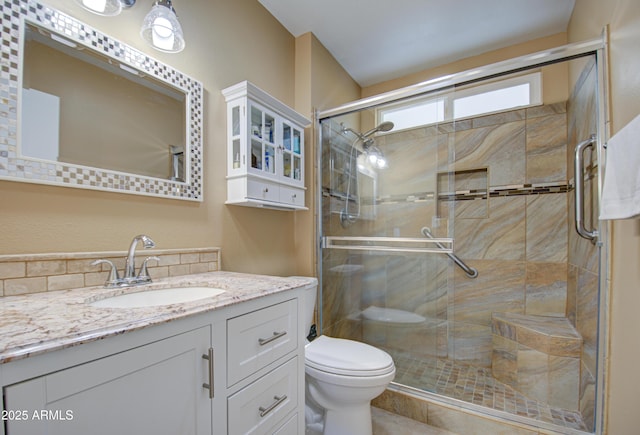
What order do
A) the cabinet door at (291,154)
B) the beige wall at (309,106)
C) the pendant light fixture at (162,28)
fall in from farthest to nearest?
the beige wall at (309,106) < the cabinet door at (291,154) < the pendant light fixture at (162,28)

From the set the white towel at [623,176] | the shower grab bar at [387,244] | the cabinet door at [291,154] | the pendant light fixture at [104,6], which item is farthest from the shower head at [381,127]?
the pendant light fixture at [104,6]

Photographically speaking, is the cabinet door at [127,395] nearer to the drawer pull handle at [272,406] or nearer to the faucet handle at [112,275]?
the drawer pull handle at [272,406]

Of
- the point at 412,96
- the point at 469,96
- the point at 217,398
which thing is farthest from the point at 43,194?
the point at 469,96

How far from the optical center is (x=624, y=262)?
1.28 metres

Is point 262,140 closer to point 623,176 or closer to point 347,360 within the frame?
point 347,360

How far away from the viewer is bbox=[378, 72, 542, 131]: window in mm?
1999

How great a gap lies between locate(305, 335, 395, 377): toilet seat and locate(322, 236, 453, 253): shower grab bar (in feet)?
2.39

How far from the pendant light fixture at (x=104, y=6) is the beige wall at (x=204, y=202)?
0.07 meters

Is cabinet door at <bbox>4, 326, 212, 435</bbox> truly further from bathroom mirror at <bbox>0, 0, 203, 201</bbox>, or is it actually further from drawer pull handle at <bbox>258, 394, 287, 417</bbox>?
bathroom mirror at <bbox>0, 0, 203, 201</bbox>

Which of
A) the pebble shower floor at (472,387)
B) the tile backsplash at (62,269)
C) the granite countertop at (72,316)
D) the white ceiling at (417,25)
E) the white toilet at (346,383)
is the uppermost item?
the white ceiling at (417,25)

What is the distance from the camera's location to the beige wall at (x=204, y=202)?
0.96 meters

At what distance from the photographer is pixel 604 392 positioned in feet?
4.50

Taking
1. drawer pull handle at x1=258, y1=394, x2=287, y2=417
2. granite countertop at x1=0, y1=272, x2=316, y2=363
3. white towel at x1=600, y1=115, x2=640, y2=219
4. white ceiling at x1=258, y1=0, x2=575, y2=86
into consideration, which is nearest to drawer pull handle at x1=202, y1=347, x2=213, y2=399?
granite countertop at x1=0, y1=272, x2=316, y2=363

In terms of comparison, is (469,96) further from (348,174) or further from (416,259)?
(416,259)
